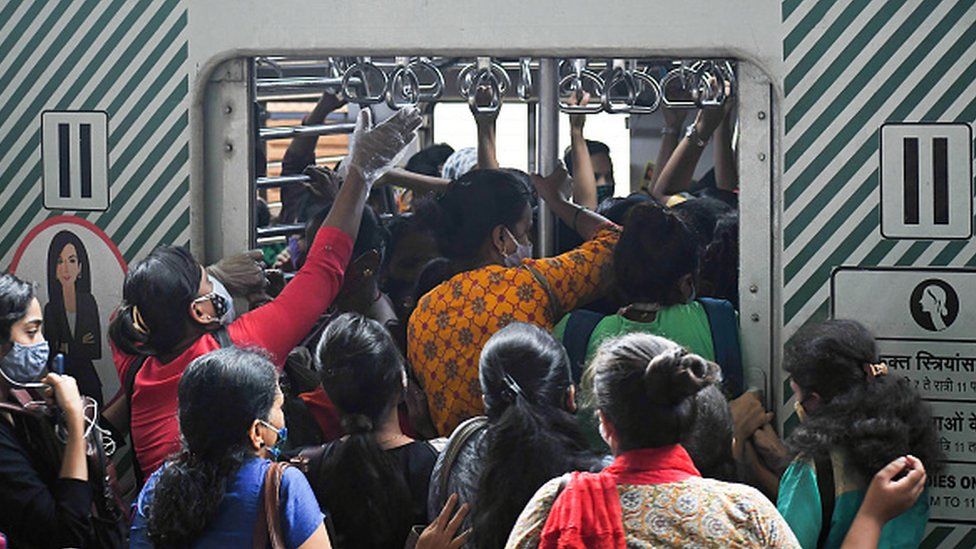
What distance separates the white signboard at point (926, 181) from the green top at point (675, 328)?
21.8 inches

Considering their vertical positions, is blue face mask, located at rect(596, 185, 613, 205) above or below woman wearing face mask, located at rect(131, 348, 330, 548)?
above

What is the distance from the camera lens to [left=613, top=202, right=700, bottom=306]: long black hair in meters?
4.62

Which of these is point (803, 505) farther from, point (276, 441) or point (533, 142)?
point (533, 142)

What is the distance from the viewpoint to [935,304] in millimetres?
4391

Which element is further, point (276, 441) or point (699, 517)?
point (276, 441)

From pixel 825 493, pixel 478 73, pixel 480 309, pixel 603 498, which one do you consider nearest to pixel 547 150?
pixel 478 73

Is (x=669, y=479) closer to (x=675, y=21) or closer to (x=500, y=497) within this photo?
(x=500, y=497)

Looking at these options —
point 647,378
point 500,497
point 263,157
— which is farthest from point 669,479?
point 263,157

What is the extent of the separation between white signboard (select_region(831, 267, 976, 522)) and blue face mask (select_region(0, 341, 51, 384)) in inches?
85.2

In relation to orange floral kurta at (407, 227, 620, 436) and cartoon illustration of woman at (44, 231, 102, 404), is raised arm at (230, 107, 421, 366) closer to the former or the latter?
orange floral kurta at (407, 227, 620, 436)

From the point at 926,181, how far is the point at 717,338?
2.30 ft

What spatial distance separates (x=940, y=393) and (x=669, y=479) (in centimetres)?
138

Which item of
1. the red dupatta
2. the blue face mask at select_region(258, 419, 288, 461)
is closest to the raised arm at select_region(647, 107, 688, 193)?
the blue face mask at select_region(258, 419, 288, 461)

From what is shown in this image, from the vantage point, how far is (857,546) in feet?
12.4
